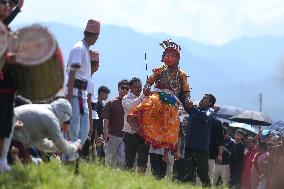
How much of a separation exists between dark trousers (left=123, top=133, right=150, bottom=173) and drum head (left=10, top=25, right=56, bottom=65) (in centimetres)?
495

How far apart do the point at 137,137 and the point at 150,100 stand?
1.00 m

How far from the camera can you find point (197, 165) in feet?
39.0

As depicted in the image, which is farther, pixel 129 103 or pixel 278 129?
pixel 278 129

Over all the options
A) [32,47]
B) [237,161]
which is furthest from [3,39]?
[237,161]

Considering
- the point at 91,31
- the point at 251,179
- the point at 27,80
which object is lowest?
the point at 251,179

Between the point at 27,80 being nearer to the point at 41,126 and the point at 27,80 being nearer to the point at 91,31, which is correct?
the point at 41,126

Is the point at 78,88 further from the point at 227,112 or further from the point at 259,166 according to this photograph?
the point at 227,112

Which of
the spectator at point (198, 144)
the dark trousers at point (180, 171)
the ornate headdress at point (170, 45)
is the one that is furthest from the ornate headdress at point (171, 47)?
the dark trousers at point (180, 171)

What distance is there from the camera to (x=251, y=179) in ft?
43.4

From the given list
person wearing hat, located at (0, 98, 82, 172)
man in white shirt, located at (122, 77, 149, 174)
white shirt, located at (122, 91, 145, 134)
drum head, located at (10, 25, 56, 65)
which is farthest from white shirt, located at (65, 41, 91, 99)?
white shirt, located at (122, 91, 145, 134)

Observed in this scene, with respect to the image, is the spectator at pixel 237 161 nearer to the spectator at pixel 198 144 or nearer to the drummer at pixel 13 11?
the spectator at pixel 198 144

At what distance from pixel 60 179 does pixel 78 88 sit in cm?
212

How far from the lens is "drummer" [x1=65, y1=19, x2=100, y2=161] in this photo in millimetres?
8461

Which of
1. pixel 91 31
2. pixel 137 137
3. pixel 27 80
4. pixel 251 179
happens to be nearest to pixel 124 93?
pixel 137 137
